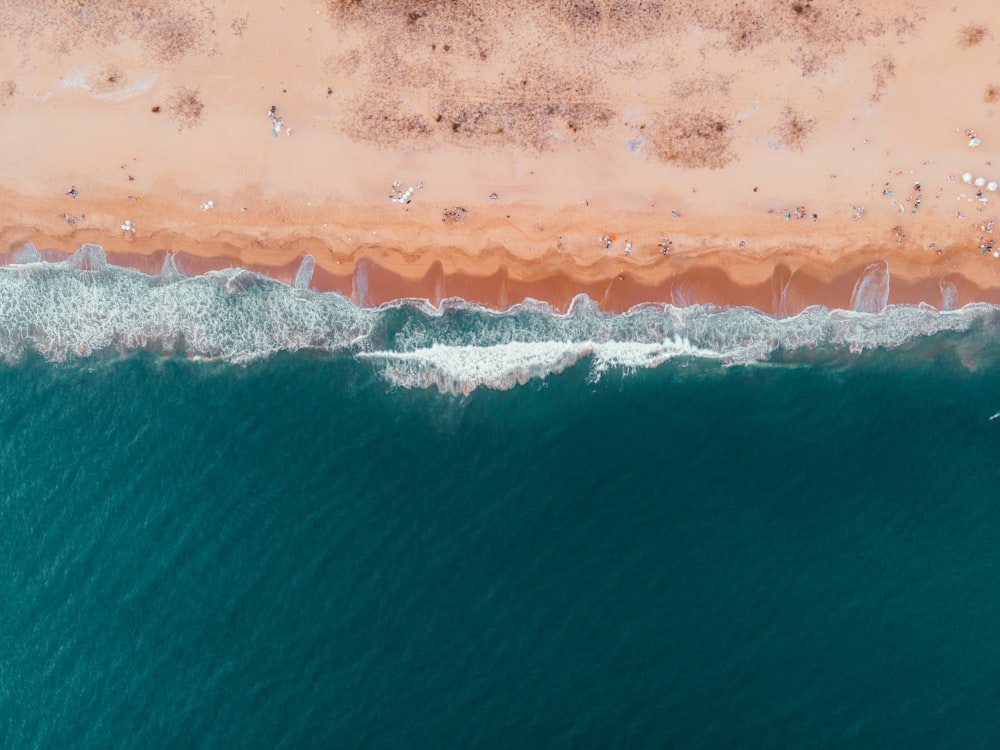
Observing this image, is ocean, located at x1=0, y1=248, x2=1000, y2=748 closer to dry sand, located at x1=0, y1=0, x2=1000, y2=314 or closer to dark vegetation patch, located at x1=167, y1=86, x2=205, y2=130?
dry sand, located at x1=0, y1=0, x2=1000, y2=314

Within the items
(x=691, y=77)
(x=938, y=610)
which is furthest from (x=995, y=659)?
(x=691, y=77)

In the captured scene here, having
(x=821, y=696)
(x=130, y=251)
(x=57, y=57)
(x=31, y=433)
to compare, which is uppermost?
(x=57, y=57)

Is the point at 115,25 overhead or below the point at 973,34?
below

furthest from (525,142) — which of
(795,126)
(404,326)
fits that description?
(795,126)

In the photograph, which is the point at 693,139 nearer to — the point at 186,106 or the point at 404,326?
the point at 404,326

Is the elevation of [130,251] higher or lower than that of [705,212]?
lower

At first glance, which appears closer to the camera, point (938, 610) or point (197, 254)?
point (938, 610)

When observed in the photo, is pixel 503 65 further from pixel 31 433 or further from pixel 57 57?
pixel 31 433
